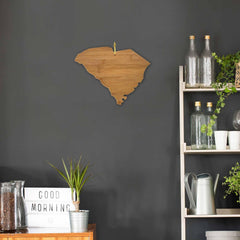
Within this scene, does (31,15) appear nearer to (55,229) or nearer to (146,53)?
(146,53)

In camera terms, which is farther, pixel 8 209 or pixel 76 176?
pixel 76 176

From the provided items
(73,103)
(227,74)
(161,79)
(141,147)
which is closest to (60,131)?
(73,103)

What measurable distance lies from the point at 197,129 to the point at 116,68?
64 centimetres

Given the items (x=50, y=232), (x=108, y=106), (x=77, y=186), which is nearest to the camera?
(x=50, y=232)

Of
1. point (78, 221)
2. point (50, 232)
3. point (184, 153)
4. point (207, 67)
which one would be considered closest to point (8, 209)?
point (50, 232)

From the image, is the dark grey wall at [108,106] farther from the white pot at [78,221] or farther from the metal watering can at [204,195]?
the white pot at [78,221]

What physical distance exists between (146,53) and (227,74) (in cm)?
52

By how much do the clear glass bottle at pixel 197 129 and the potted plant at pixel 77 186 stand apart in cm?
66

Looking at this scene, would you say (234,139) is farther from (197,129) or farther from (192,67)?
(192,67)

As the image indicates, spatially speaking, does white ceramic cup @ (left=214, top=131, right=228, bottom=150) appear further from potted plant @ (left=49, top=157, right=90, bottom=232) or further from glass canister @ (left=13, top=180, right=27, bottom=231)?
glass canister @ (left=13, top=180, right=27, bottom=231)

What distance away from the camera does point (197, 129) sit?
279 cm

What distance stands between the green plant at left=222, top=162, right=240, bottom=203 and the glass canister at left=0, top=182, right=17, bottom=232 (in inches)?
47.5

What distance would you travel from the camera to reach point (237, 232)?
8.81ft

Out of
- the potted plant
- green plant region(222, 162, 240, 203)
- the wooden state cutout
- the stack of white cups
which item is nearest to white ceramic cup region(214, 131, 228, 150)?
the stack of white cups
